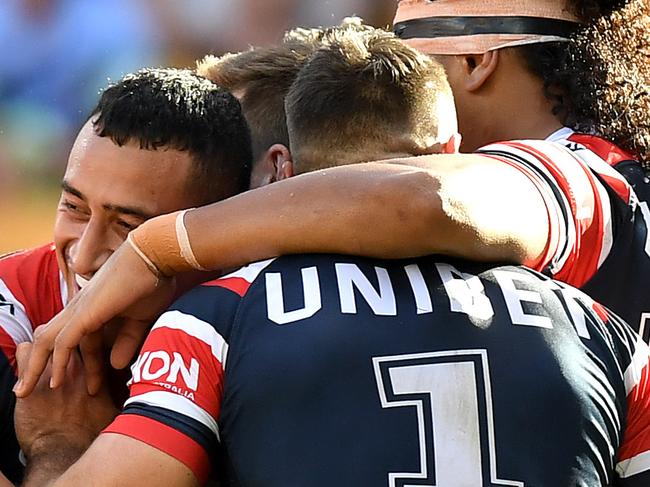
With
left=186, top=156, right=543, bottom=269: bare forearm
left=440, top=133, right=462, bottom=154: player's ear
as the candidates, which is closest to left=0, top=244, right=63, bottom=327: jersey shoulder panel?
left=186, top=156, right=543, bottom=269: bare forearm

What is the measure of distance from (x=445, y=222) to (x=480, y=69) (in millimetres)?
1119

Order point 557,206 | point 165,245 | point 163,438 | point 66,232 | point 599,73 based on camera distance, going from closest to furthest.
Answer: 1. point 163,438
2. point 165,245
3. point 557,206
4. point 66,232
5. point 599,73

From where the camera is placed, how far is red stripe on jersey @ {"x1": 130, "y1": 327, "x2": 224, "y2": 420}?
5.96ft

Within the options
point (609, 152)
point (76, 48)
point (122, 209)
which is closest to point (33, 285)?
point (122, 209)

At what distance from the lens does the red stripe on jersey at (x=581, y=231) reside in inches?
87.0

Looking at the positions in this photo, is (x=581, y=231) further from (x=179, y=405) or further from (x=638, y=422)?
(x=179, y=405)

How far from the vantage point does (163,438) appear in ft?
5.85

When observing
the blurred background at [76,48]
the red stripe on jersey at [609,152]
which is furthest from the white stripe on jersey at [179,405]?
the blurred background at [76,48]

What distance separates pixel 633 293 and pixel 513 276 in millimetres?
624

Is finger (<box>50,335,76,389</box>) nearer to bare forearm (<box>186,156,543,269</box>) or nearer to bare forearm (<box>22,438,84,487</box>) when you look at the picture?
bare forearm (<box>22,438,84,487</box>)

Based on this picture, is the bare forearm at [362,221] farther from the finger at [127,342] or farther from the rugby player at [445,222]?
the finger at [127,342]

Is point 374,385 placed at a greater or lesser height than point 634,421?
greater

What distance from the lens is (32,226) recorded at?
304 inches

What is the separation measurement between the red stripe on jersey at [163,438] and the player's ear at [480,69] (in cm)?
143
